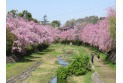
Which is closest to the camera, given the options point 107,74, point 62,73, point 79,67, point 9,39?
point 107,74

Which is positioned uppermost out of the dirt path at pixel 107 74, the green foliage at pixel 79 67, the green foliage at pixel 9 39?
the green foliage at pixel 9 39

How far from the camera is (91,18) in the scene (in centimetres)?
14525

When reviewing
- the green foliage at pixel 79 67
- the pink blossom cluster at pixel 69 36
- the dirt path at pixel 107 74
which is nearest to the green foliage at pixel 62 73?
the green foliage at pixel 79 67

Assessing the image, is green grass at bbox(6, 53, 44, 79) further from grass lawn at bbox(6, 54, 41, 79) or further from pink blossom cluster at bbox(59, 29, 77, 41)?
pink blossom cluster at bbox(59, 29, 77, 41)

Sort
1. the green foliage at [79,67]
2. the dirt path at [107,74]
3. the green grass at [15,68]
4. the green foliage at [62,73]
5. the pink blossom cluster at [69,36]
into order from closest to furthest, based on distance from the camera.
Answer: the dirt path at [107,74] < the green foliage at [62,73] < the green grass at [15,68] < the green foliage at [79,67] < the pink blossom cluster at [69,36]

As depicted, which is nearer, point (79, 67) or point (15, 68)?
point (79, 67)

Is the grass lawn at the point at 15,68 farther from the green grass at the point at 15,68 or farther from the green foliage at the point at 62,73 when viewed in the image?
the green foliage at the point at 62,73

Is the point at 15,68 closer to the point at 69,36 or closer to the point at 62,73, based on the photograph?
the point at 62,73

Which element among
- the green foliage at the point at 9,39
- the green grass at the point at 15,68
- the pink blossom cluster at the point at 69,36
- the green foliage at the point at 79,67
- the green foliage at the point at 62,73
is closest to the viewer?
the green foliage at the point at 62,73

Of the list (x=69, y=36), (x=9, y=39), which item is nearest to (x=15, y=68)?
(x=9, y=39)

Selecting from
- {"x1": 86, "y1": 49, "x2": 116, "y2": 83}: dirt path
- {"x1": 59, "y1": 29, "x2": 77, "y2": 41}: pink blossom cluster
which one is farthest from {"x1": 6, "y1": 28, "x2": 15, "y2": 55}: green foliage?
{"x1": 59, "y1": 29, "x2": 77, "y2": 41}: pink blossom cluster
